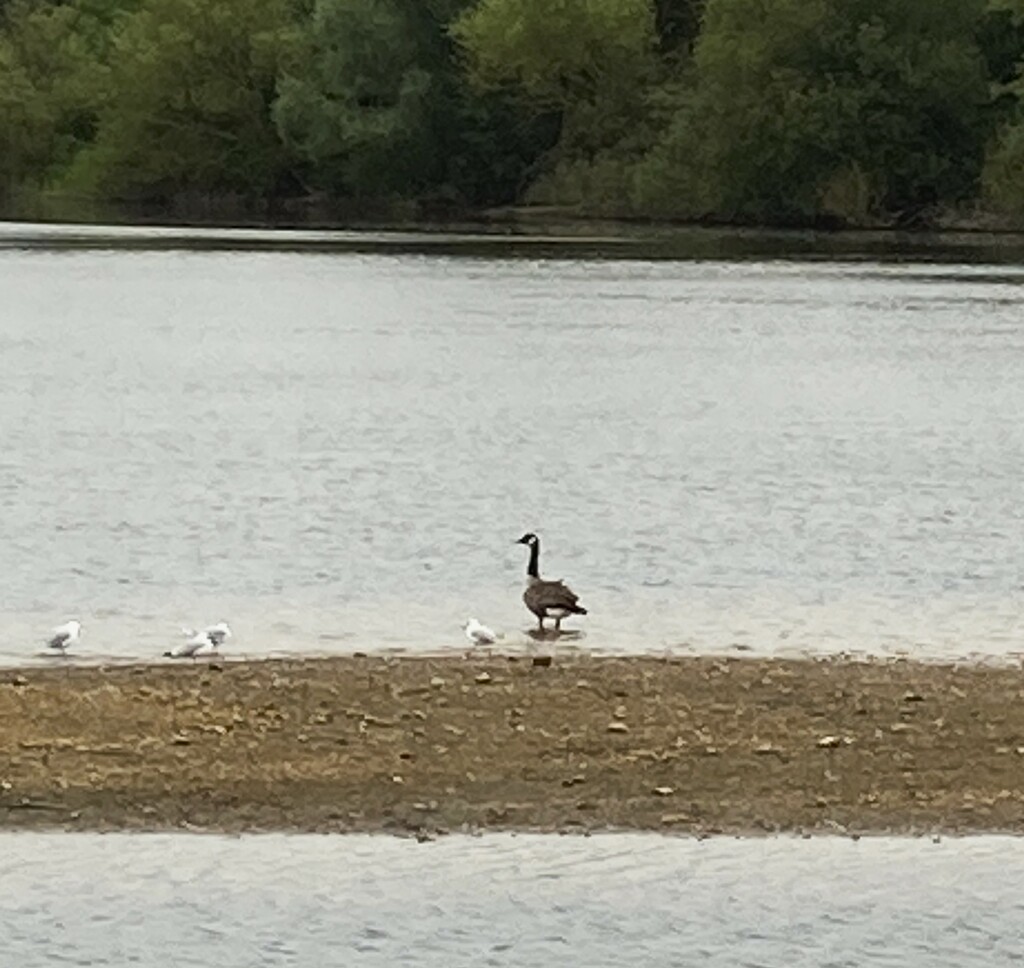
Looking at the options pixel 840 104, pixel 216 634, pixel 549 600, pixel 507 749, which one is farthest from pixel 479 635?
pixel 840 104

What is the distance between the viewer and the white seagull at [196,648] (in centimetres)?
2062

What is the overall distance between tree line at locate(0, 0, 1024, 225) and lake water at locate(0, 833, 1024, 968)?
97030 mm

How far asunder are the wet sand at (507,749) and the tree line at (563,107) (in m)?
93.2

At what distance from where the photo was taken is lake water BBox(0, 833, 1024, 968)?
1398cm

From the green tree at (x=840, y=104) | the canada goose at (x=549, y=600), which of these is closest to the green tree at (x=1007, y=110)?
the green tree at (x=840, y=104)

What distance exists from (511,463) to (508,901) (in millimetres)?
24713

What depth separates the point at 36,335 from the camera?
67.4 metres

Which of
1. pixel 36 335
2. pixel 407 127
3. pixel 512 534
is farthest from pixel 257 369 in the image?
pixel 407 127

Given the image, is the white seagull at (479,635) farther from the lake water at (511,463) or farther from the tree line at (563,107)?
the tree line at (563,107)

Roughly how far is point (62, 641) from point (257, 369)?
37.0 metres

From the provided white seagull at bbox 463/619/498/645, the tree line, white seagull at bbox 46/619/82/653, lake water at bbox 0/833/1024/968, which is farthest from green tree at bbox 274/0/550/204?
lake water at bbox 0/833/1024/968

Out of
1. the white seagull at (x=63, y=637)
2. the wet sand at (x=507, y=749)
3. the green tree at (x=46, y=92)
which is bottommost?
the green tree at (x=46, y=92)

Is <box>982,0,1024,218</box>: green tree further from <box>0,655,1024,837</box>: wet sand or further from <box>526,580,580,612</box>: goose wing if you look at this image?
Answer: <box>0,655,1024,837</box>: wet sand

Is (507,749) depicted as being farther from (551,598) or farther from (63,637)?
(551,598)
